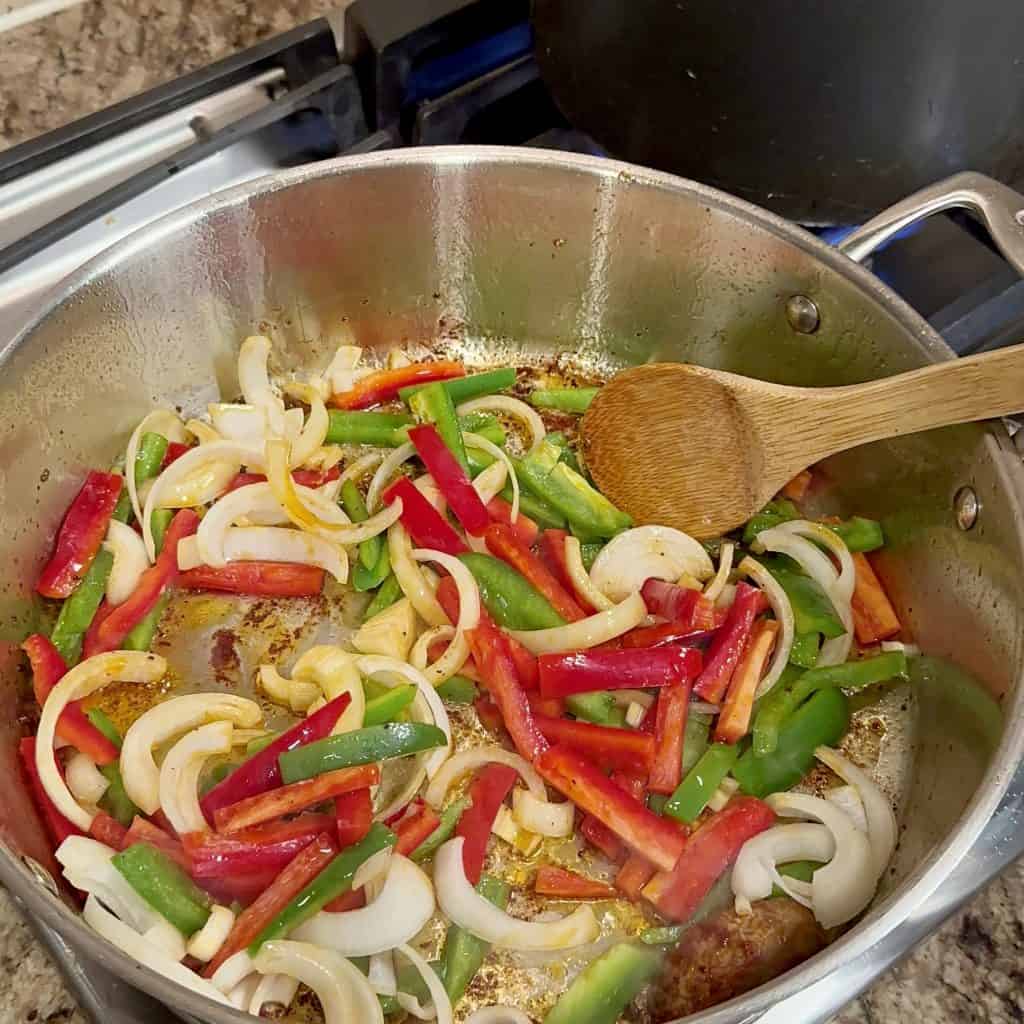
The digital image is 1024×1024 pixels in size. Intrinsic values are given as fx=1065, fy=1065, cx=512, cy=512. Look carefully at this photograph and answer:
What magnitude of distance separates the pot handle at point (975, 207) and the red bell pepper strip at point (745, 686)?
53 centimetres

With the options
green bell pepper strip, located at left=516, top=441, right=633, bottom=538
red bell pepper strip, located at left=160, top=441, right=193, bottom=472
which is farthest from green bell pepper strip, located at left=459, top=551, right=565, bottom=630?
red bell pepper strip, located at left=160, top=441, right=193, bottom=472

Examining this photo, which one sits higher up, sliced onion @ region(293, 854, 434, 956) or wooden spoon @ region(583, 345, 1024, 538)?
wooden spoon @ region(583, 345, 1024, 538)

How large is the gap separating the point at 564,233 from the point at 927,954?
3.43 ft

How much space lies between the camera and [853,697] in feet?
4.61

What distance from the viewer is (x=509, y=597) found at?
1.39 m

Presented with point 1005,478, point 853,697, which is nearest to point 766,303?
point 1005,478

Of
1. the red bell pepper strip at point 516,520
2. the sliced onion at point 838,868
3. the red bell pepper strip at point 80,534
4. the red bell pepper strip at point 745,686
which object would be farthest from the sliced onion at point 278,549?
the sliced onion at point 838,868

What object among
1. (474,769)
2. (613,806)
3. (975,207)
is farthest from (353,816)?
(975,207)

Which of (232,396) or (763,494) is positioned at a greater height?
(232,396)

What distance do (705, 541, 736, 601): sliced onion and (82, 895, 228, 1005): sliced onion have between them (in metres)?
0.75

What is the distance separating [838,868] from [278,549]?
81cm

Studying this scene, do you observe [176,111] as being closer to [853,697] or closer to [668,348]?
[668,348]

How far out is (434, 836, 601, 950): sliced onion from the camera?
1.15 metres

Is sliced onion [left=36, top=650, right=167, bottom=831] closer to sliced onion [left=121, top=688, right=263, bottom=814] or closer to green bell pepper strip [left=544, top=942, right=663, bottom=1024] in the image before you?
sliced onion [left=121, top=688, right=263, bottom=814]
